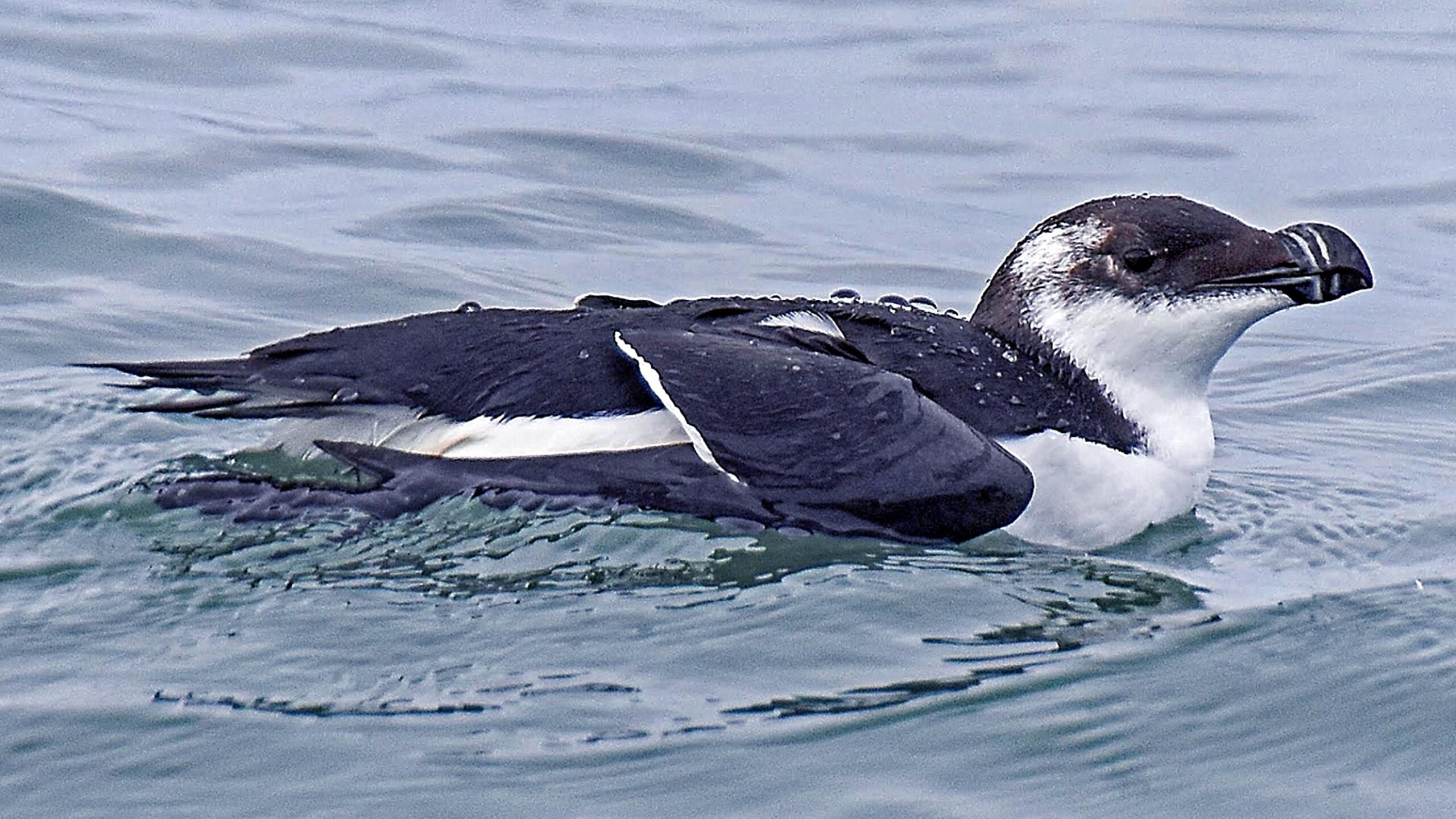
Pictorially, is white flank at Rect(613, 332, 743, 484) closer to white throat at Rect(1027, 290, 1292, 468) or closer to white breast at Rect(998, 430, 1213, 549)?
white breast at Rect(998, 430, 1213, 549)

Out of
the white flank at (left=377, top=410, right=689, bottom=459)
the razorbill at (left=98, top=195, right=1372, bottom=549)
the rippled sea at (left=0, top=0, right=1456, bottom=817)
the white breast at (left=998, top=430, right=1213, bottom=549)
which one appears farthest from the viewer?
the white breast at (left=998, top=430, right=1213, bottom=549)

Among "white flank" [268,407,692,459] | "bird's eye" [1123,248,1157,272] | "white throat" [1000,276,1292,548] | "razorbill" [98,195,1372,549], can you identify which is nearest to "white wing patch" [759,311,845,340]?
"razorbill" [98,195,1372,549]

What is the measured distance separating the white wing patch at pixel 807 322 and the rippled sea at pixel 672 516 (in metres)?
0.57

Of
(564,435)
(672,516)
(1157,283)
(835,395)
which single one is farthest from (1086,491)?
(564,435)

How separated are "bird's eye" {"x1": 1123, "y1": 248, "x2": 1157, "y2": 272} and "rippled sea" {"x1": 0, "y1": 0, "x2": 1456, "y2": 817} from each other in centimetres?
A: 68

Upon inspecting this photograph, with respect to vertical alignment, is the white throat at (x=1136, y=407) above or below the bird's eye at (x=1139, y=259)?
below

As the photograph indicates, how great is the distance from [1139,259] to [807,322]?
824 mm

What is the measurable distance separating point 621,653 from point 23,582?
54.8 inches

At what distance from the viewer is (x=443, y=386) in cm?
548

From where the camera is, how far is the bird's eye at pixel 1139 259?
5.74 metres

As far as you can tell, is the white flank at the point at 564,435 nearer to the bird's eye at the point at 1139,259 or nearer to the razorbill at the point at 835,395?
the razorbill at the point at 835,395

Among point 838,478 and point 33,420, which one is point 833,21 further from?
point 838,478

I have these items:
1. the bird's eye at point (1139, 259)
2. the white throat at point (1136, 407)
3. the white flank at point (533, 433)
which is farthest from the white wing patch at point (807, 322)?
the bird's eye at point (1139, 259)

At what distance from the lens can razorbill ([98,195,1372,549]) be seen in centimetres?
527
